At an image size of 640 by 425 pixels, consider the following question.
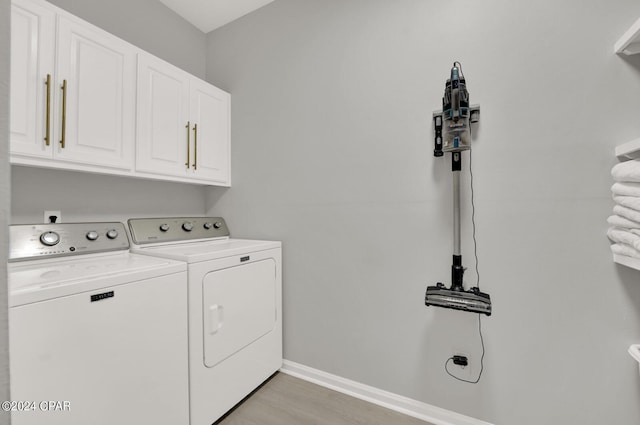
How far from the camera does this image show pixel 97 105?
1479mm

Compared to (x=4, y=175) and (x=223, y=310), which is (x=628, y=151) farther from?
(x=223, y=310)

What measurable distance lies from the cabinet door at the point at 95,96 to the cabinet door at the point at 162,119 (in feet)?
0.19

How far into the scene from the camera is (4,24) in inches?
13.2

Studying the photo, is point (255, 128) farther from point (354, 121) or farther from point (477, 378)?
point (477, 378)

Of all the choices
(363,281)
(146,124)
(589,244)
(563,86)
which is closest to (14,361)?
(146,124)

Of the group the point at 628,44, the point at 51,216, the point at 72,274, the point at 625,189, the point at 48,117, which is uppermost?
the point at 628,44

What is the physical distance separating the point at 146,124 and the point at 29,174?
0.64 metres

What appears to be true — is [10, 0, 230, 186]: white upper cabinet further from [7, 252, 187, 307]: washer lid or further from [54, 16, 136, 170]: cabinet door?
[7, 252, 187, 307]: washer lid

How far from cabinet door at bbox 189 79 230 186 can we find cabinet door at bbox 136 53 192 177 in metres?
0.08

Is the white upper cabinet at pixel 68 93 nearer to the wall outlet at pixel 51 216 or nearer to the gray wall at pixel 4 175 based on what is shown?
the wall outlet at pixel 51 216

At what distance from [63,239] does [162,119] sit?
0.90 m

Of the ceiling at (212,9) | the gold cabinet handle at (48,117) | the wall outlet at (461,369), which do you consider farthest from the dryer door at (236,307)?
the ceiling at (212,9)

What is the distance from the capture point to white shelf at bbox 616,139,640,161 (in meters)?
1.07

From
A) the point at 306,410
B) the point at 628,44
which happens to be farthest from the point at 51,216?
the point at 628,44
